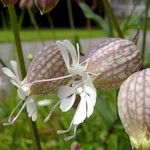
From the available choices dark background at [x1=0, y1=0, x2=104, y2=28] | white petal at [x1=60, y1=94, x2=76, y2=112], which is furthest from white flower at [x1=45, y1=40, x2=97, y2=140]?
dark background at [x1=0, y1=0, x2=104, y2=28]

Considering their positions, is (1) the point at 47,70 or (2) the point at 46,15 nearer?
(1) the point at 47,70

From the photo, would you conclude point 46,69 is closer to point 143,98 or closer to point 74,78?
point 74,78

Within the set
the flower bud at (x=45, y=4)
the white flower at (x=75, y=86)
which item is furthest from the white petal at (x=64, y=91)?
the flower bud at (x=45, y=4)

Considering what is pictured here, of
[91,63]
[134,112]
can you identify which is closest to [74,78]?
[91,63]

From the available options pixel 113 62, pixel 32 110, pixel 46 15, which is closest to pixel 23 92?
pixel 32 110

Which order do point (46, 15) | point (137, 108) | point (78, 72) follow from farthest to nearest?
point (46, 15)
point (78, 72)
point (137, 108)

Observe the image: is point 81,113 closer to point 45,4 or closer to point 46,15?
point 45,4
